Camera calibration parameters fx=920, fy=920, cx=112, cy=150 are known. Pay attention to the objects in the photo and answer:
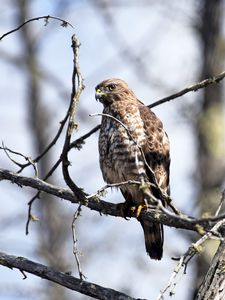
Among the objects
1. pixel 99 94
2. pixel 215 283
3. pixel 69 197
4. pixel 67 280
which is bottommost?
pixel 67 280

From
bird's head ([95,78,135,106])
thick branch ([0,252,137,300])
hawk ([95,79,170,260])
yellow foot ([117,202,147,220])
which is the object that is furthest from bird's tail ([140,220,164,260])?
thick branch ([0,252,137,300])

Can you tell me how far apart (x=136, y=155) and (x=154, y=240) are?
0.66 m

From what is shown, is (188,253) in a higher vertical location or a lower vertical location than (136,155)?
lower

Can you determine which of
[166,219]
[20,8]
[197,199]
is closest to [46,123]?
[20,8]

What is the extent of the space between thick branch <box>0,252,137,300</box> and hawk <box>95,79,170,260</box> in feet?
3.45

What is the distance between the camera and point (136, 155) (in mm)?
5883

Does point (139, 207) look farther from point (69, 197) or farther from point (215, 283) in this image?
point (215, 283)

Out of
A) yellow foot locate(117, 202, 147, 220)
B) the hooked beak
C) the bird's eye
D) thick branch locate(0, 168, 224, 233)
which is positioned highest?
the bird's eye

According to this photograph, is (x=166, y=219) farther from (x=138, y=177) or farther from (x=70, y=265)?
(x=70, y=265)

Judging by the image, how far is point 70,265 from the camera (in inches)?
551

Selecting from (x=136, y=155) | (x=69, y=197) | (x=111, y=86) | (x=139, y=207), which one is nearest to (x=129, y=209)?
(x=139, y=207)

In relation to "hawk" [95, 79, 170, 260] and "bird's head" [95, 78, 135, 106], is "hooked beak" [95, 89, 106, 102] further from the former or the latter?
"hawk" [95, 79, 170, 260]

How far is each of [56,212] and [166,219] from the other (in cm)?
1085

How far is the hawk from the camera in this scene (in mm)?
5867
